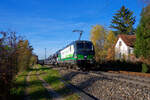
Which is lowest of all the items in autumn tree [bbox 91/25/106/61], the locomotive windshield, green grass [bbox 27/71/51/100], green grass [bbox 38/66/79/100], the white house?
green grass [bbox 27/71/51/100]

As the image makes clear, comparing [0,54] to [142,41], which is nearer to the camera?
[0,54]

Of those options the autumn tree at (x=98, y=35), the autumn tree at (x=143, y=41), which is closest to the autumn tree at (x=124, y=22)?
the autumn tree at (x=98, y=35)

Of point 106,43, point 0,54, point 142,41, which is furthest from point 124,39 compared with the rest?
point 0,54

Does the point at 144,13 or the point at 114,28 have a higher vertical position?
the point at 114,28

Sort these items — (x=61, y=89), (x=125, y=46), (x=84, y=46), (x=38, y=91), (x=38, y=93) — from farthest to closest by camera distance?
(x=125, y=46) → (x=84, y=46) → (x=61, y=89) → (x=38, y=91) → (x=38, y=93)

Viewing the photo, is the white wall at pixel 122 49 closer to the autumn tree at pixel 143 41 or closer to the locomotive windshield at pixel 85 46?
the autumn tree at pixel 143 41

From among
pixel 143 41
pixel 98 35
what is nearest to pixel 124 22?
pixel 98 35

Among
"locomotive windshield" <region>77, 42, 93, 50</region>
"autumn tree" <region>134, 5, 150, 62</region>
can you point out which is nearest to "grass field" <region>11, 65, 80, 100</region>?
"locomotive windshield" <region>77, 42, 93, 50</region>

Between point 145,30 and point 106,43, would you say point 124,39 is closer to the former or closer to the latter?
point 106,43

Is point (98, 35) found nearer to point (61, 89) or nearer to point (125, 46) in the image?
point (125, 46)

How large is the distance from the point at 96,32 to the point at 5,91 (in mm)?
43690

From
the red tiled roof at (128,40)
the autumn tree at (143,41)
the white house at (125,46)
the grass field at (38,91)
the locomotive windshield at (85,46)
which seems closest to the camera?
the grass field at (38,91)

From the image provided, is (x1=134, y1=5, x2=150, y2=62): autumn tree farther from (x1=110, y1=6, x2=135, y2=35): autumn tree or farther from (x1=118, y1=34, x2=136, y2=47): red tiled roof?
(x1=110, y1=6, x2=135, y2=35): autumn tree

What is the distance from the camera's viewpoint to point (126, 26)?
55.7m
